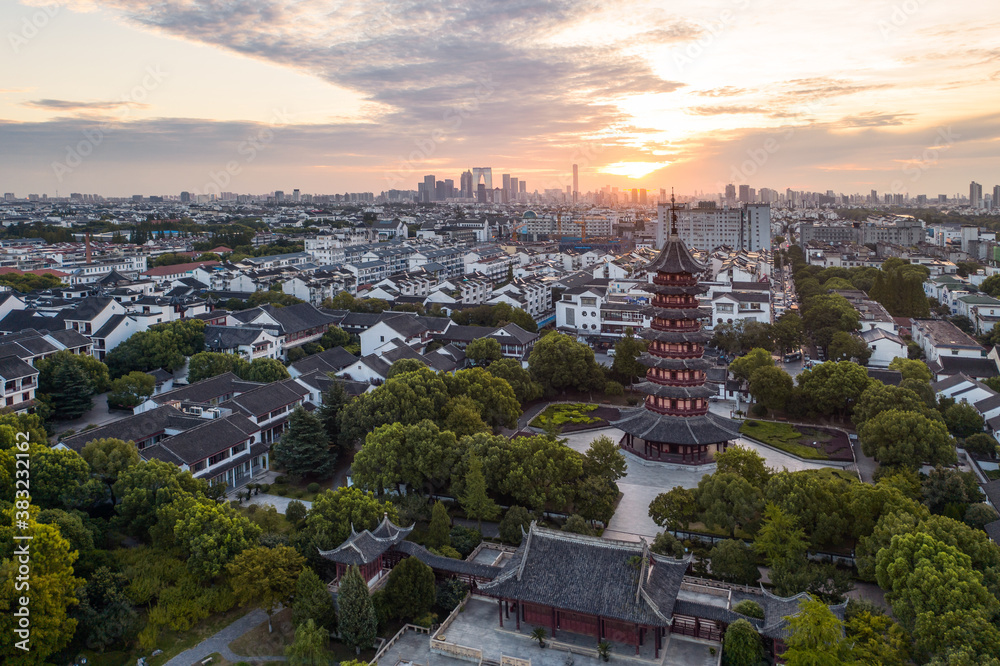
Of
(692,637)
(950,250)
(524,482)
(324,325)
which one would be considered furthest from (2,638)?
(950,250)

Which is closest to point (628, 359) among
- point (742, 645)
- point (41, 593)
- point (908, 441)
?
point (908, 441)

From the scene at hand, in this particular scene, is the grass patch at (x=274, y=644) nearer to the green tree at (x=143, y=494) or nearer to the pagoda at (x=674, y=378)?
the green tree at (x=143, y=494)

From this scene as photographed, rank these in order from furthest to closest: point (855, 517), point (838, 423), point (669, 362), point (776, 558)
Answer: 1. point (838, 423)
2. point (669, 362)
3. point (855, 517)
4. point (776, 558)

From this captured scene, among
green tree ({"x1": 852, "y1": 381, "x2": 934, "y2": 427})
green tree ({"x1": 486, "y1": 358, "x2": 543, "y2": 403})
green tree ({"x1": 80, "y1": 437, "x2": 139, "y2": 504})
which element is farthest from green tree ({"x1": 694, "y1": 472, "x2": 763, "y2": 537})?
green tree ({"x1": 80, "y1": 437, "x2": 139, "y2": 504})

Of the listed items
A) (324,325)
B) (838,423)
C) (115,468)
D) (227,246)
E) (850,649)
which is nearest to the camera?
(850,649)

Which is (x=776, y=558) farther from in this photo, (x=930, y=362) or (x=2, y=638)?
(x=930, y=362)

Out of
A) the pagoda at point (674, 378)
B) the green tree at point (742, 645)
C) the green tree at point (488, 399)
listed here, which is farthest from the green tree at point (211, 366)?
the green tree at point (742, 645)
